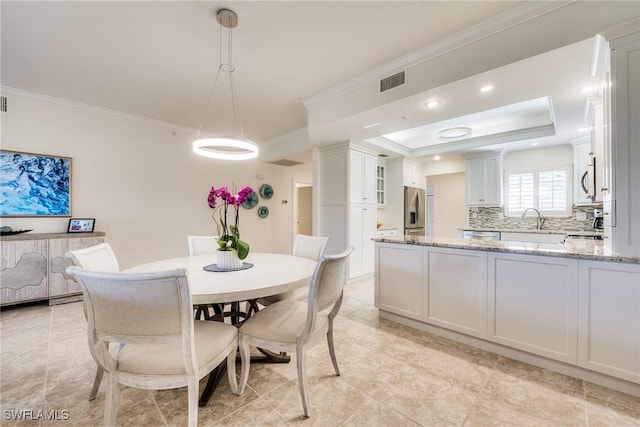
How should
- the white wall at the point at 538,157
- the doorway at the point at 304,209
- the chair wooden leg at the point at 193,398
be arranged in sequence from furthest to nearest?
the doorway at the point at 304,209, the white wall at the point at 538,157, the chair wooden leg at the point at 193,398

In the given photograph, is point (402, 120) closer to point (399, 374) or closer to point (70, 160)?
point (399, 374)

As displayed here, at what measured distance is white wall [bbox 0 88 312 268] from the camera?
129 inches

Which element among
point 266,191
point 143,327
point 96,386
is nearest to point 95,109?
point 266,191

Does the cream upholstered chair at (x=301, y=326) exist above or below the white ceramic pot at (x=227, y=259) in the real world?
below

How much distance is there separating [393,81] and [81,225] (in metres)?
4.27

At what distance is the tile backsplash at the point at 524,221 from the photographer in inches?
167

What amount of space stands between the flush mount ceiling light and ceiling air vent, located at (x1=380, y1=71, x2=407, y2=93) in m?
1.86

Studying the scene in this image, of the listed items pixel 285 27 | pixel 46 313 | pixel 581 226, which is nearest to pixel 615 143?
pixel 285 27

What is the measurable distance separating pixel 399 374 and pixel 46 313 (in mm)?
3843

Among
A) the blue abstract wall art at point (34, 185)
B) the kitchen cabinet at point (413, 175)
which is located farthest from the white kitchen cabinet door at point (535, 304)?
the blue abstract wall art at point (34, 185)

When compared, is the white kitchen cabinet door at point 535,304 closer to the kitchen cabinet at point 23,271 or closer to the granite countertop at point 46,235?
the granite countertop at point 46,235

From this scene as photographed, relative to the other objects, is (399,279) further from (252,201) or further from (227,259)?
(252,201)

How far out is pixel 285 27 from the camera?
2131mm

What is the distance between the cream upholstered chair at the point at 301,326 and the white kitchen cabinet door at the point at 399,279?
1.10 metres
